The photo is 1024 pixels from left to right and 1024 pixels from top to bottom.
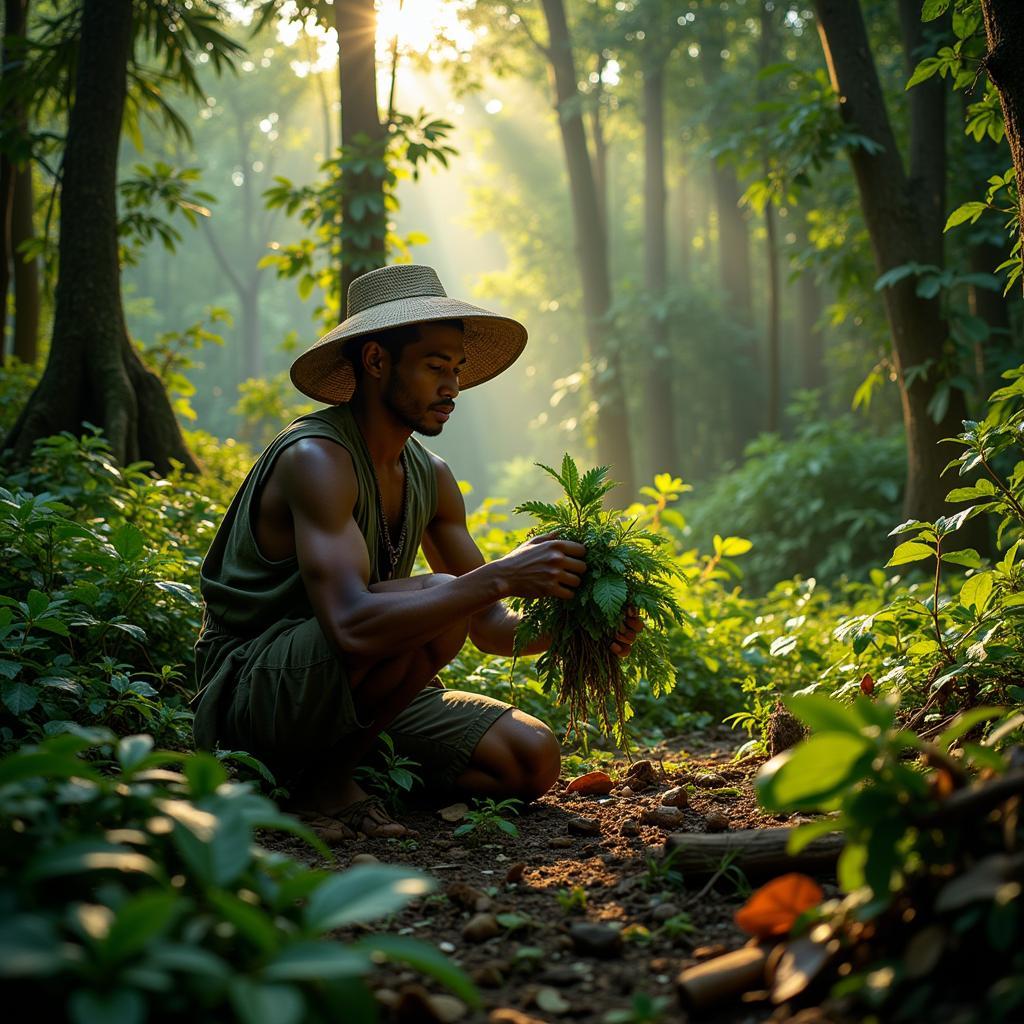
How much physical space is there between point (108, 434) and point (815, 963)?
195 inches

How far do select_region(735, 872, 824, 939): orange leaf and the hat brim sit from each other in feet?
6.64

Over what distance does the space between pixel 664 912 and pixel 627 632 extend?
1.07 metres

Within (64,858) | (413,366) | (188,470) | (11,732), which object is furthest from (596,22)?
(64,858)

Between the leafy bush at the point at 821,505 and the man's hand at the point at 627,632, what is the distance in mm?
6092

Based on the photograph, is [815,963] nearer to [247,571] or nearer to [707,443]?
[247,571]

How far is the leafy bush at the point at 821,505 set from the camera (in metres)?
9.21

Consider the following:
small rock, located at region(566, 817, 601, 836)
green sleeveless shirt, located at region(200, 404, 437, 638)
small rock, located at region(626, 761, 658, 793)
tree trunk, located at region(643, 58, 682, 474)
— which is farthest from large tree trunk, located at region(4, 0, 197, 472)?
tree trunk, located at region(643, 58, 682, 474)

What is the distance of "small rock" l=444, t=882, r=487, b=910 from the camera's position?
226 centimetres

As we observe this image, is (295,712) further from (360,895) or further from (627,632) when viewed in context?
(360,895)

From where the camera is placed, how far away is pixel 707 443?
22641mm

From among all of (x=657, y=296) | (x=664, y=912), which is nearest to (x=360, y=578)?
(x=664, y=912)

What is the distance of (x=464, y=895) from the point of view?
2.27 metres

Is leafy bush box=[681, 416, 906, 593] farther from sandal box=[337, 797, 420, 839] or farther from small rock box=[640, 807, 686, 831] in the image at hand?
sandal box=[337, 797, 420, 839]

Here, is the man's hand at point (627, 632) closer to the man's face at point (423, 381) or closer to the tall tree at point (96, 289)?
the man's face at point (423, 381)
